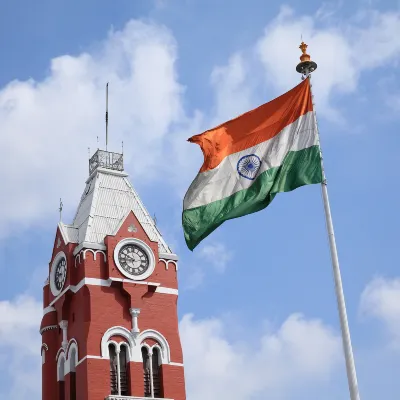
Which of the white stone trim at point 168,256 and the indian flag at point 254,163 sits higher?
the white stone trim at point 168,256

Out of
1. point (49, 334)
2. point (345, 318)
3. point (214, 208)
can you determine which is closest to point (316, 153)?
point (214, 208)

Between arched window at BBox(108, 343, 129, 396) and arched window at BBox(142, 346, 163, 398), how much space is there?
47.2 inches

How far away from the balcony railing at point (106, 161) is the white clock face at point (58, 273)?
7243mm

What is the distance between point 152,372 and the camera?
1905 inches

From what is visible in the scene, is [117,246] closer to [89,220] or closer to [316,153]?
[89,220]

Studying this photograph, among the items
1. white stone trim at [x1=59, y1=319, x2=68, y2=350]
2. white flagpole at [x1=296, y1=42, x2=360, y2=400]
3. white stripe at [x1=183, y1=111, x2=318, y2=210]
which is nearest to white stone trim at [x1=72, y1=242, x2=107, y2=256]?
white stone trim at [x1=59, y1=319, x2=68, y2=350]

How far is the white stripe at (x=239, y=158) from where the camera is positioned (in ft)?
77.3

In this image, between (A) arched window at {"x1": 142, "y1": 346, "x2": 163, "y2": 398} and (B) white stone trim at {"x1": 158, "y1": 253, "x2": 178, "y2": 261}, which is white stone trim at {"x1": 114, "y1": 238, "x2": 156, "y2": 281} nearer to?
(B) white stone trim at {"x1": 158, "y1": 253, "x2": 178, "y2": 261}

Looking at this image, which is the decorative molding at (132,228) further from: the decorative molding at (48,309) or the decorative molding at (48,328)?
the decorative molding at (48,328)

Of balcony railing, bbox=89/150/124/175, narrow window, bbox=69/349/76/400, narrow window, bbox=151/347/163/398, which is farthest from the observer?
balcony railing, bbox=89/150/124/175

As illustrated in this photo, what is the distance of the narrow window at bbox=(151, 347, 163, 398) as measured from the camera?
47969 millimetres

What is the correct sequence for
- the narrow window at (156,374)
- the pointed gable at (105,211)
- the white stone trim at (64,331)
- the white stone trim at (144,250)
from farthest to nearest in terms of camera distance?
the pointed gable at (105,211), the white stone trim at (64,331), the white stone trim at (144,250), the narrow window at (156,374)

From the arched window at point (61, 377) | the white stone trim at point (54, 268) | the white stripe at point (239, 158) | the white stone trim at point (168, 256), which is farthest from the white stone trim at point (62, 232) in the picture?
the white stripe at point (239, 158)

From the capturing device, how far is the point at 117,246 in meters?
50.3
